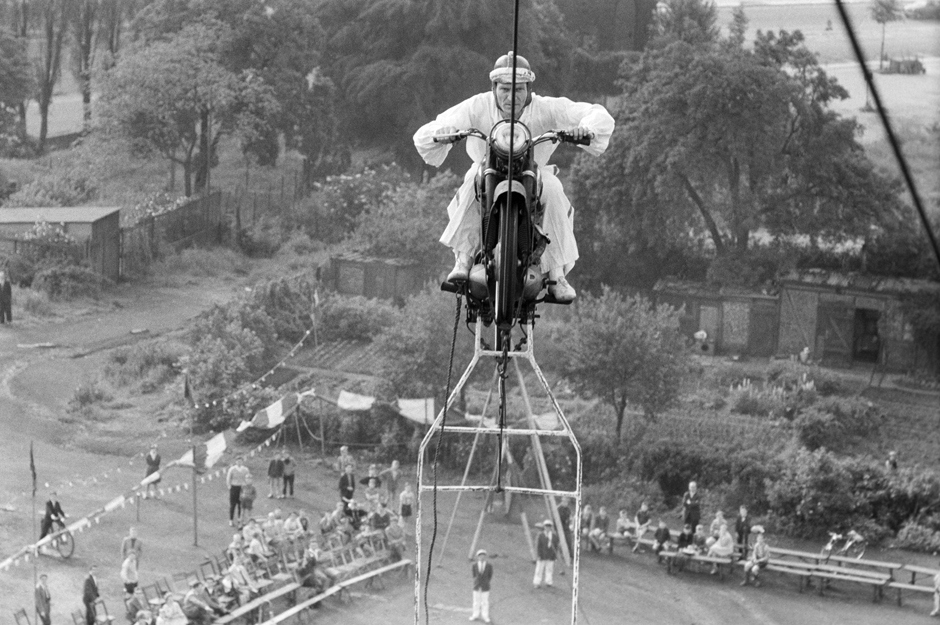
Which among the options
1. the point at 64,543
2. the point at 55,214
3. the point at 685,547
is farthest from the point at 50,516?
the point at 55,214

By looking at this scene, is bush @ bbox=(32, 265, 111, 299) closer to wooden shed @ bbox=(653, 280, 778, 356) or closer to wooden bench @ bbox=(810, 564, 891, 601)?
wooden shed @ bbox=(653, 280, 778, 356)

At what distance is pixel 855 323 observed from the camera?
55.0 m

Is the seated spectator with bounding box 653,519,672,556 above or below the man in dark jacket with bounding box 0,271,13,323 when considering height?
below

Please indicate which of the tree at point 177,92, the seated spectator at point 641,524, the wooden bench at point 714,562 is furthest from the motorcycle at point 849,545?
the tree at point 177,92

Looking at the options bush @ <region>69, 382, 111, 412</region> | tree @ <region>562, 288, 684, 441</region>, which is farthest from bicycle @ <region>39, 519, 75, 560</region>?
tree @ <region>562, 288, 684, 441</region>

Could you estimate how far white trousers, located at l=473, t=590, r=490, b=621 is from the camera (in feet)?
113

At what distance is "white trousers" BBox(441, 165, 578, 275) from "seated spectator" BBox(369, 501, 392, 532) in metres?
22.3

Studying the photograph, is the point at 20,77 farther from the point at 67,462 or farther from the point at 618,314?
the point at 618,314

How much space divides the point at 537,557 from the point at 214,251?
2886 cm

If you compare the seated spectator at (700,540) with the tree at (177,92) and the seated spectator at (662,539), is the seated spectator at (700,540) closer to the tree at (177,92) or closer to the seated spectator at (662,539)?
the seated spectator at (662,539)

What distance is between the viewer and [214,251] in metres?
63.2

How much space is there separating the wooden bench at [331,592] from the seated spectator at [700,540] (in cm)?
636

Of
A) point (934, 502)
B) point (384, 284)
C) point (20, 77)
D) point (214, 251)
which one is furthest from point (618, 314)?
point (20, 77)

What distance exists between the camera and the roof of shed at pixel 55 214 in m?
55.6
